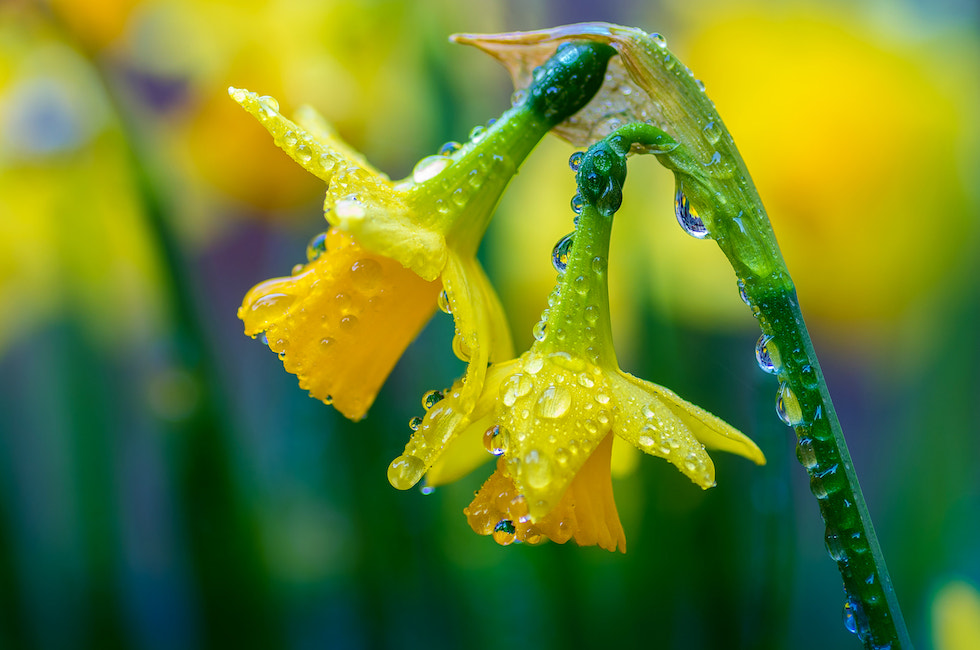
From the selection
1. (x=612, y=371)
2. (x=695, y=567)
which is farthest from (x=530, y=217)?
(x=612, y=371)

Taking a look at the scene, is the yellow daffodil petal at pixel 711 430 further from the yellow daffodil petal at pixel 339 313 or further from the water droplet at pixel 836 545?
the yellow daffodil petal at pixel 339 313

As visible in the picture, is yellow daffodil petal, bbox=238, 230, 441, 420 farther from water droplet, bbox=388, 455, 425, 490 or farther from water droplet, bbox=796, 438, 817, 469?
water droplet, bbox=796, 438, 817, 469

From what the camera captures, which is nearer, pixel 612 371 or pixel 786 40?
pixel 612 371

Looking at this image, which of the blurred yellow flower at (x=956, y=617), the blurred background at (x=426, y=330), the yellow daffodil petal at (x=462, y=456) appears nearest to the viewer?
the yellow daffodil petal at (x=462, y=456)

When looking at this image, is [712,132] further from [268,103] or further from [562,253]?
[268,103]

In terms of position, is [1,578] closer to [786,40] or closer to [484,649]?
[484,649]

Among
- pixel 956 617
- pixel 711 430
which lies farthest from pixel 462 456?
pixel 956 617

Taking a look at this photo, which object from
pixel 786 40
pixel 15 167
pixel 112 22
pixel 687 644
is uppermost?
pixel 786 40

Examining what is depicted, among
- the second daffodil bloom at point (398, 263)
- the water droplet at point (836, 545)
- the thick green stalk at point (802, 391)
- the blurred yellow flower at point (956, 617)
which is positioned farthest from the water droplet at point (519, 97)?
the blurred yellow flower at point (956, 617)
